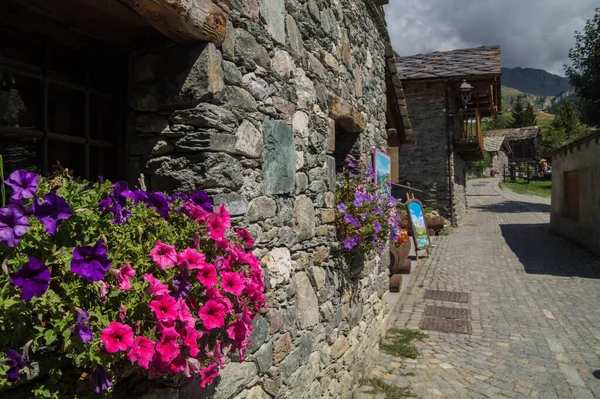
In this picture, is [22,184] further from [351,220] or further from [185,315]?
[351,220]

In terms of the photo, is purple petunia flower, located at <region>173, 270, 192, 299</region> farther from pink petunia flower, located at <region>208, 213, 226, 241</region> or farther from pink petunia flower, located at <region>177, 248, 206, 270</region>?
pink petunia flower, located at <region>208, 213, 226, 241</region>

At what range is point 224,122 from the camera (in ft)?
6.79

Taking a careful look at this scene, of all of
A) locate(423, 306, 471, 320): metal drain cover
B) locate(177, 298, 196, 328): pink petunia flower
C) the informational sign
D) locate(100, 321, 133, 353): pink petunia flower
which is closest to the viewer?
locate(100, 321, 133, 353): pink petunia flower

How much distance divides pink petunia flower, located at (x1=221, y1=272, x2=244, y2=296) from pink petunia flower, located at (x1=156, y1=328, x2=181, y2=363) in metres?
0.33

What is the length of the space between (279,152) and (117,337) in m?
1.63

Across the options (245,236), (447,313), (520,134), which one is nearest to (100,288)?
(245,236)

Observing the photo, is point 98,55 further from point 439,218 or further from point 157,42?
point 439,218

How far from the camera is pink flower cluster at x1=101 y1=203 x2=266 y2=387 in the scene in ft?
4.13

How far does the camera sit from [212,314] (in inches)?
58.9

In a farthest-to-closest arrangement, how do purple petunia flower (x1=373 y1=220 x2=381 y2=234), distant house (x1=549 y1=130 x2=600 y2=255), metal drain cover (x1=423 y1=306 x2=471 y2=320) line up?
distant house (x1=549 y1=130 x2=600 y2=255) → metal drain cover (x1=423 y1=306 x2=471 y2=320) → purple petunia flower (x1=373 y1=220 x2=381 y2=234)

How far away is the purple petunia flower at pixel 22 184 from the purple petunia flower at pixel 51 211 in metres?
0.05

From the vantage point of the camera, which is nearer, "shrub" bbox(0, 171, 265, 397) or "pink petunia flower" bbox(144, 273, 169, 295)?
"shrub" bbox(0, 171, 265, 397)

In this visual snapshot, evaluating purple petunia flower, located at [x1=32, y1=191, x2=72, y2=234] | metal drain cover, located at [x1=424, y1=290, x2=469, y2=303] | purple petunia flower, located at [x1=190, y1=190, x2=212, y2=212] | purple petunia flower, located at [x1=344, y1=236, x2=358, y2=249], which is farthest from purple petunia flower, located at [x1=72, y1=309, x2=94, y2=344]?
metal drain cover, located at [x1=424, y1=290, x2=469, y2=303]

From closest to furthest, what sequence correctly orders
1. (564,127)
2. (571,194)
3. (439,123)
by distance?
1. (571,194)
2. (439,123)
3. (564,127)
